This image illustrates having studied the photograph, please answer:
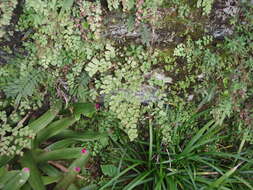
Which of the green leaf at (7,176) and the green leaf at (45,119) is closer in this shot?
the green leaf at (7,176)

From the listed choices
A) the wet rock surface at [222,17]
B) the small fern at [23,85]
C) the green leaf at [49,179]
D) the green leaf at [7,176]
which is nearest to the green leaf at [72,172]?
the green leaf at [49,179]

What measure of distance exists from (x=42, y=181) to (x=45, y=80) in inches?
34.2

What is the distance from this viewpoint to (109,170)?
8.74ft

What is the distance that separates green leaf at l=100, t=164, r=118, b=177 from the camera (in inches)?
104

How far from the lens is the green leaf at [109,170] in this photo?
264 centimetres

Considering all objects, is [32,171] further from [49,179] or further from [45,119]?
[45,119]

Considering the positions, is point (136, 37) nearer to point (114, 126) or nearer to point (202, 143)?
point (114, 126)

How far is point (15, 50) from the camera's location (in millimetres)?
2352

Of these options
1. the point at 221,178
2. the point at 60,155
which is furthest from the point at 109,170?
the point at 221,178

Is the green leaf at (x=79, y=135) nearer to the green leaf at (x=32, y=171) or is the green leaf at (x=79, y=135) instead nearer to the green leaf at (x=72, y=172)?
the green leaf at (x=72, y=172)

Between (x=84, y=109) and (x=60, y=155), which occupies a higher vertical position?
(x=84, y=109)

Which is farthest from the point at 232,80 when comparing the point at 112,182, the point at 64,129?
the point at 64,129

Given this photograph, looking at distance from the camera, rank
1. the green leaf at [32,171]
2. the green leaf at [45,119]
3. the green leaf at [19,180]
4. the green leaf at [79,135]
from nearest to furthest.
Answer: the green leaf at [19,180] → the green leaf at [32,171] → the green leaf at [45,119] → the green leaf at [79,135]

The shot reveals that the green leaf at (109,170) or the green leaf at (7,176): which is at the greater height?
the green leaf at (7,176)
